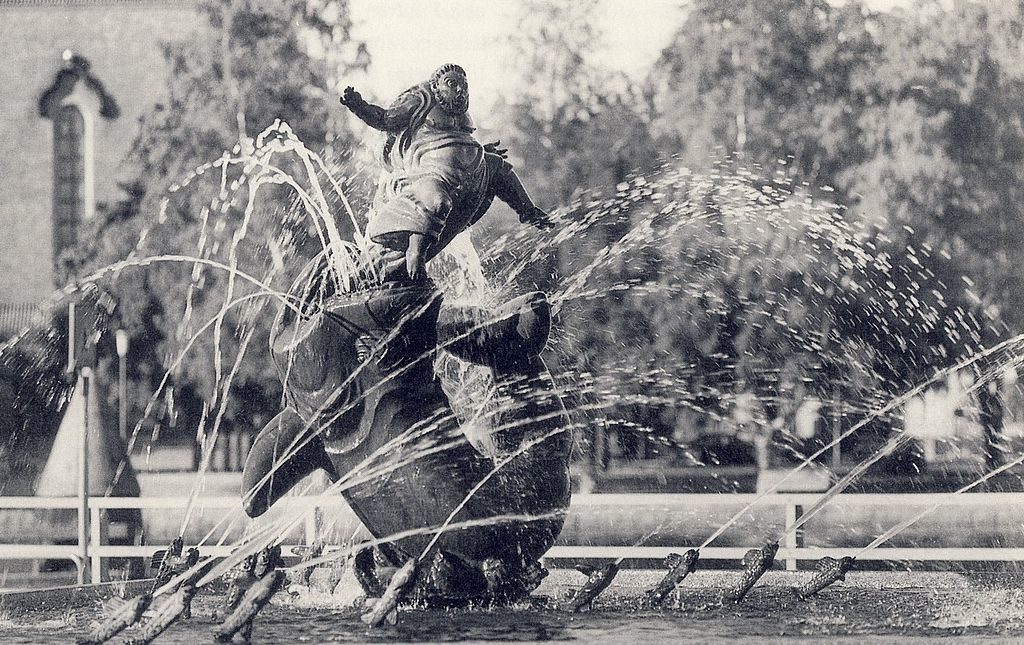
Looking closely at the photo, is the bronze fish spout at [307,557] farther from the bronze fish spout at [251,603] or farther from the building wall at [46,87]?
the building wall at [46,87]

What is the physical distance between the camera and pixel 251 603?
725 cm

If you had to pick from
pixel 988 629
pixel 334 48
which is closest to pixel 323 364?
pixel 988 629

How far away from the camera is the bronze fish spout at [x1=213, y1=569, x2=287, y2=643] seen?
7.23m

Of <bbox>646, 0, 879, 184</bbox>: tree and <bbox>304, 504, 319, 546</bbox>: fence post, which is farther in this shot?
<bbox>646, 0, 879, 184</bbox>: tree

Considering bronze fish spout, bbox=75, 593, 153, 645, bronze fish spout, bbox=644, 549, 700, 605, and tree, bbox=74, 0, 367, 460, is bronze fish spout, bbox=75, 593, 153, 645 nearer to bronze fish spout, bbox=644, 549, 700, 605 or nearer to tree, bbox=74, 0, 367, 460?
bronze fish spout, bbox=644, 549, 700, 605

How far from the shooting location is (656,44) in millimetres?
24078

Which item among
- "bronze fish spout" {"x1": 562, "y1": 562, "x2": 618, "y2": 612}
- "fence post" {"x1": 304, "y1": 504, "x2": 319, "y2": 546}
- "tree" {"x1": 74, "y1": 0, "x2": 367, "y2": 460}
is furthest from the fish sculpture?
"tree" {"x1": 74, "y1": 0, "x2": 367, "y2": 460}

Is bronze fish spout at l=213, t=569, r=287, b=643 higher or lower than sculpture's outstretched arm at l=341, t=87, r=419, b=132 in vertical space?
lower

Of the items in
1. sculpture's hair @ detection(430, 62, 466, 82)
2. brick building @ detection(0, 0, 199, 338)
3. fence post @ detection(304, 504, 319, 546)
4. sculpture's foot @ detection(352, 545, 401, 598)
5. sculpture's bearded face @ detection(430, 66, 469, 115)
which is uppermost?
brick building @ detection(0, 0, 199, 338)

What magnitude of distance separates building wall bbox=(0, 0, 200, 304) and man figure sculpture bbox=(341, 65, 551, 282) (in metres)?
30.3

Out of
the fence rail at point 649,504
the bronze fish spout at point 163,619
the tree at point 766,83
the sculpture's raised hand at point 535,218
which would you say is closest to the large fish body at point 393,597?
the bronze fish spout at point 163,619

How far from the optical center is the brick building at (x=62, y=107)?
129ft

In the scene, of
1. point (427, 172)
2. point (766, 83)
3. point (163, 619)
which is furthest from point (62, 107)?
point (163, 619)

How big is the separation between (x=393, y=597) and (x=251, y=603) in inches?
26.6
